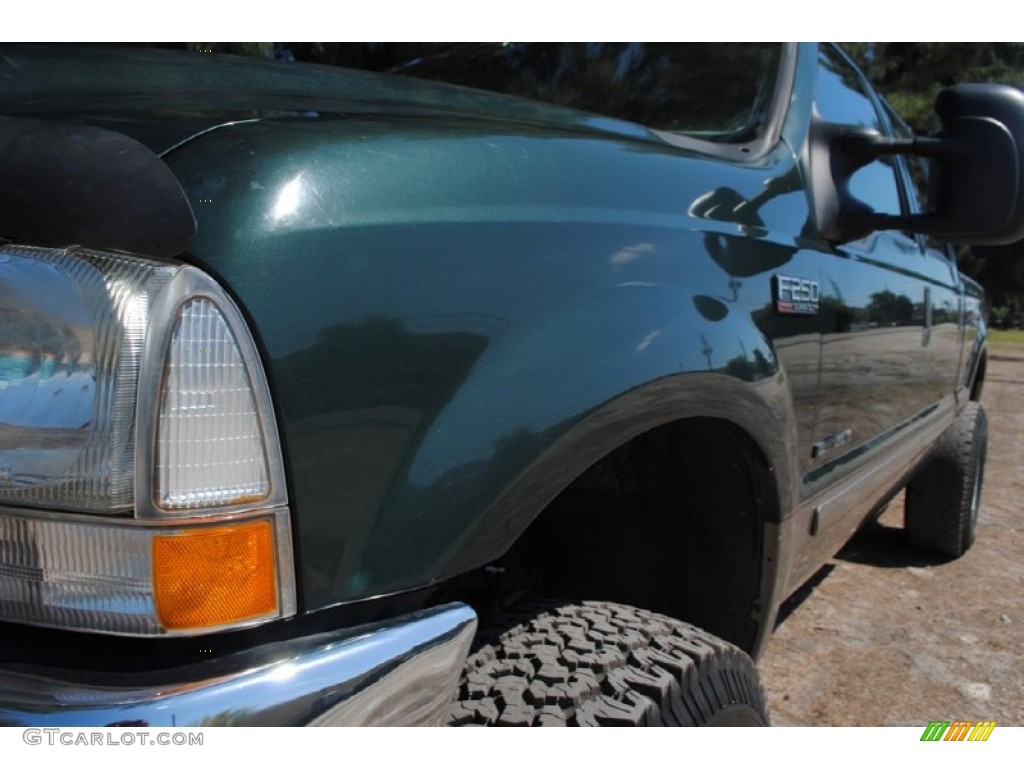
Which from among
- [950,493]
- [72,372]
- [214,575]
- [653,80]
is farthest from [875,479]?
[72,372]

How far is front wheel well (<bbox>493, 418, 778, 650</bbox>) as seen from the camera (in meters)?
1.71

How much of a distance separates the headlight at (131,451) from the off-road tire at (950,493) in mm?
3584

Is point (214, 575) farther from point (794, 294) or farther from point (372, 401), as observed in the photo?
point (794, 294)

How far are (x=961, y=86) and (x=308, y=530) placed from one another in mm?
1637

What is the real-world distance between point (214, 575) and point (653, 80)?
1725mm

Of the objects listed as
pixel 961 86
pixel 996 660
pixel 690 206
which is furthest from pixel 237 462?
pixel 996 660

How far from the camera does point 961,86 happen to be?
73.4 inches

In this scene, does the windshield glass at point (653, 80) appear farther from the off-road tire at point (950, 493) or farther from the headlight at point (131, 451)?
the off-road tire at point (950, 493)

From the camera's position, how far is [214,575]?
3.02ft

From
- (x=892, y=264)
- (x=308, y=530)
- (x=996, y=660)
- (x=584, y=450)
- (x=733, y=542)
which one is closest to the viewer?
Answer: (x=308, y=530)

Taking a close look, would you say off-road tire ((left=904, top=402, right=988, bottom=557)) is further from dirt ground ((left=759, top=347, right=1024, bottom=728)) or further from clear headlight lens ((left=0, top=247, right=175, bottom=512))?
clear headlight lens ((left=0, top=247, right=175, bottom=512))

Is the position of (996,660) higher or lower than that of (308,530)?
lower

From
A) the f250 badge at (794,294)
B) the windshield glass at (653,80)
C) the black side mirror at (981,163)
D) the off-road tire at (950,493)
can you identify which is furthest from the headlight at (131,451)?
the off-road tire at (950,493)

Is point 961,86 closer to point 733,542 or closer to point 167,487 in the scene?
point 733,542
